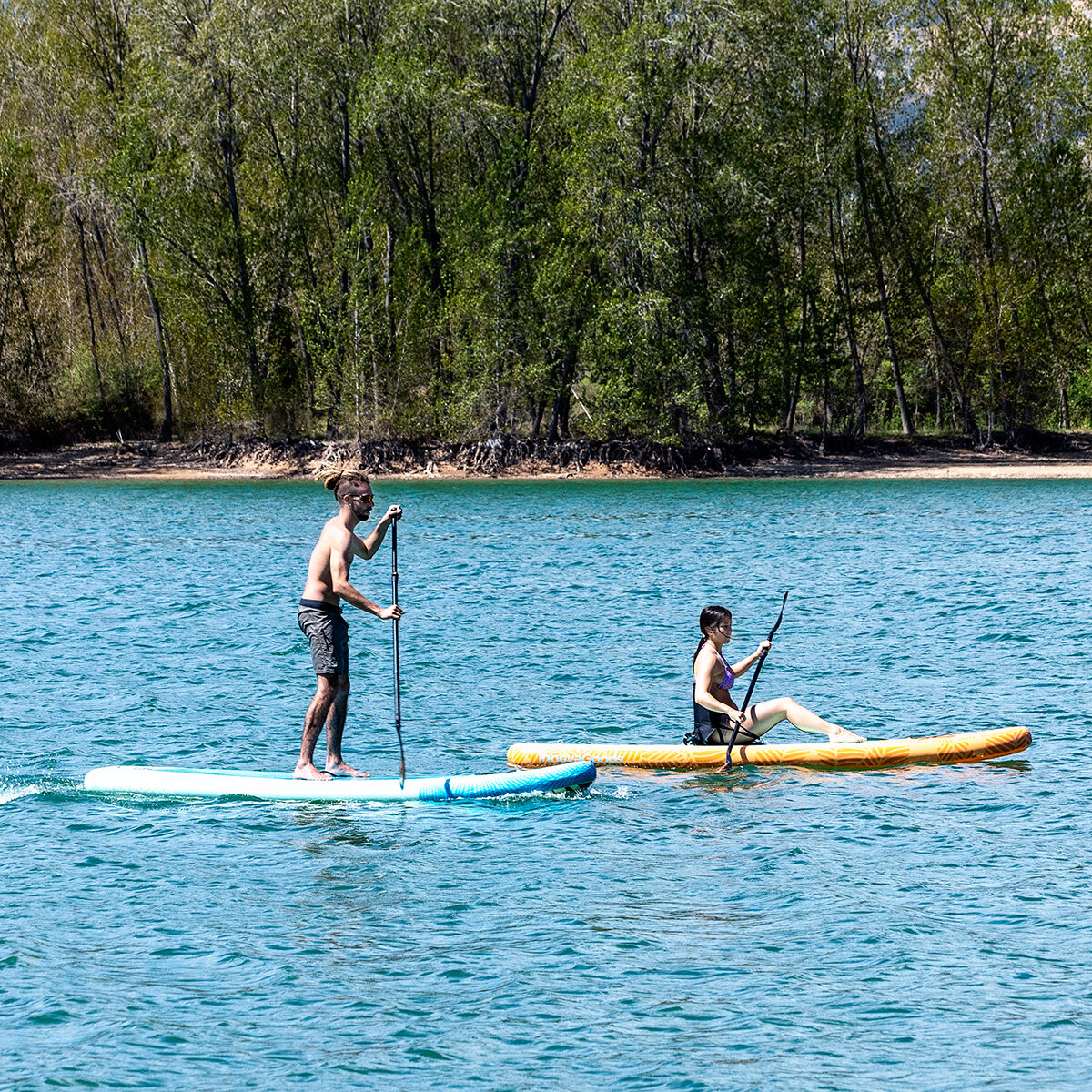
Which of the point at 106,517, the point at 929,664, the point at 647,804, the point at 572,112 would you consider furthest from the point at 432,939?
the point at 572,112

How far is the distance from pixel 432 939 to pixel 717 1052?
2427mm

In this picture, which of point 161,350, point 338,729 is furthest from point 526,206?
point 338,729

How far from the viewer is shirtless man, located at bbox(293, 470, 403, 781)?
12.1m

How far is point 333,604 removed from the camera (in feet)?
40.7

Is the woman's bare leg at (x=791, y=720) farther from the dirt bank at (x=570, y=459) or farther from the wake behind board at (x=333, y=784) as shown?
the dirt bank at (x=570, y=459)

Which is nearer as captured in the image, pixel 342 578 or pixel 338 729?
pixel 342 578

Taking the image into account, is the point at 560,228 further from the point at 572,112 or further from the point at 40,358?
the point at 40,358

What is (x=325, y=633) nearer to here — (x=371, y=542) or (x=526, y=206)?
(x=371, y=542)

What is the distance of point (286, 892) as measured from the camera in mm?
10422

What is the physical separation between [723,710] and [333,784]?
3.85m

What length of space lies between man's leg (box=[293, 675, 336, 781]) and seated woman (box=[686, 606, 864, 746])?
3539 mm

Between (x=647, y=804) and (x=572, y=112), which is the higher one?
(x=572, y=112)

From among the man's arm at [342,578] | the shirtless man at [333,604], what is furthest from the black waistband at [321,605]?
the man's arm at [342,578]

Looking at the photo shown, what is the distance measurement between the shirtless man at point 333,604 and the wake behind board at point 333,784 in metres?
0.22
